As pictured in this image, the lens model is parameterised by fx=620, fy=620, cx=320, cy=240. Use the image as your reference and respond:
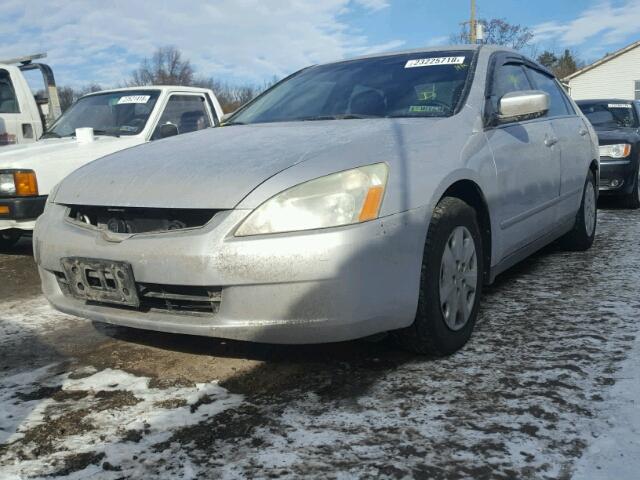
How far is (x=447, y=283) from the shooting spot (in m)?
2.70

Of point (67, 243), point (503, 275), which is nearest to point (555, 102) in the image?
point (503, 275)

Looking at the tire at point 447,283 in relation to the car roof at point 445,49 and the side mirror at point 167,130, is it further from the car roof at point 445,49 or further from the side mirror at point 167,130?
the side mirror at point 167,130

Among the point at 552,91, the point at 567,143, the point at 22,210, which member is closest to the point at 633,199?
the point at 552,91

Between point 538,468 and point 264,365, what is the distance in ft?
4.02

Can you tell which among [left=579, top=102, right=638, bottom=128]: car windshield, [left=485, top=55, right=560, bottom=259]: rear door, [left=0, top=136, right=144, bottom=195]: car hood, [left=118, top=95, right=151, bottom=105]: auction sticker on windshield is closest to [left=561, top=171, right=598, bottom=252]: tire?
[left=485, top=55, right=560, bottom=259]: rear door

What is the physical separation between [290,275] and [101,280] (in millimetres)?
819

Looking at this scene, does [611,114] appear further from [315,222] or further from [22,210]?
[315,222]

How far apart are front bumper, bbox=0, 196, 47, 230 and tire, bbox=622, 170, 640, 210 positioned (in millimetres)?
6550

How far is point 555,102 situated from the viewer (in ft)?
14.9

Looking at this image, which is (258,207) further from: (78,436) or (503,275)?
(503,275)

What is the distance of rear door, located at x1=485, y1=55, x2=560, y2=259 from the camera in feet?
10.6

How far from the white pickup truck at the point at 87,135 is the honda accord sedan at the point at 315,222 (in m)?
2.11

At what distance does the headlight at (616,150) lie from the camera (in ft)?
24.7

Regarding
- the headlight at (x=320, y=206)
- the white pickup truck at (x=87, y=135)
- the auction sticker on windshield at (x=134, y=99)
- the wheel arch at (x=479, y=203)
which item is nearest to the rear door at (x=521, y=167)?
the wheel arch at (x=479, y=203)
